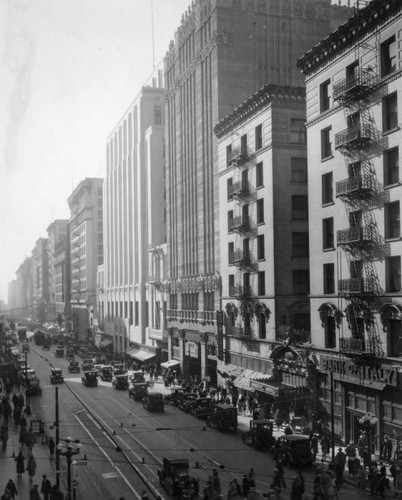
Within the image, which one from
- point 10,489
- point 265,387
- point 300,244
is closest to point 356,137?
point 300,244

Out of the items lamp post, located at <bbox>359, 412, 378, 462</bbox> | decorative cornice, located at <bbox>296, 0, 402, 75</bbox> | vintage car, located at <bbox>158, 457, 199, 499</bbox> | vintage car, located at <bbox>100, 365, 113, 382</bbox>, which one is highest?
decorative cornice, located at <bbox>296, 0, 402, 75</bbox>

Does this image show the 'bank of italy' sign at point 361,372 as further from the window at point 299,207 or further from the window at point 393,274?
the window at point 299,207

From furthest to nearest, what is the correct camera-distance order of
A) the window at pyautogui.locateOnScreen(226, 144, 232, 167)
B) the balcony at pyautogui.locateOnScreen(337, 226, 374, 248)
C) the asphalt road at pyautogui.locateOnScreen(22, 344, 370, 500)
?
the window at pyautogui.locateOnScreen(226, 144, 232, 167)
the balcony at pyautogui.locateOnScreen(337, 226, 374, 248)
the asphalt road at pyautogui.locateOnScreen(22, 344, 370, 500)

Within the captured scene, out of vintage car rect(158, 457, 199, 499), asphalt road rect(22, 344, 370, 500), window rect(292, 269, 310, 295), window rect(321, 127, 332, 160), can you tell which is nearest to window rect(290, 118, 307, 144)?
window rect(321, 127, 332, 160)

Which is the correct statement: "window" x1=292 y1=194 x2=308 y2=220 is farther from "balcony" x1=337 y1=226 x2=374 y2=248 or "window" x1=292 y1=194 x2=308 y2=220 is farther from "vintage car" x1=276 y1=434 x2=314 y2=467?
"vintage car" x1=276 y1=434 x2=314 y2=467

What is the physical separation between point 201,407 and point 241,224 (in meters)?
16.9

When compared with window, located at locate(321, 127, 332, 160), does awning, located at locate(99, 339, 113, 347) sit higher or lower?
lower

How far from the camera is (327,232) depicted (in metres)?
44.5

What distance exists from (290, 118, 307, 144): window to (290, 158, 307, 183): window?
5.23 feet

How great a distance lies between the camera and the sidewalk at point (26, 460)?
33250 millimetres

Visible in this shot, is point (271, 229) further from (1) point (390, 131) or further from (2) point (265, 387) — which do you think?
(1) point (390, 131)

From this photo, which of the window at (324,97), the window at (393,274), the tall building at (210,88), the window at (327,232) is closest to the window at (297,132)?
the window at (324,97)

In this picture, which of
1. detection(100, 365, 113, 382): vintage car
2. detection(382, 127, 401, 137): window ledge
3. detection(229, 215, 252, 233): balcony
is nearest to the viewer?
detection(382, 127, 401, 137): window ledge

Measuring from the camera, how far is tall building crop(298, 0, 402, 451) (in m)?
37.3
